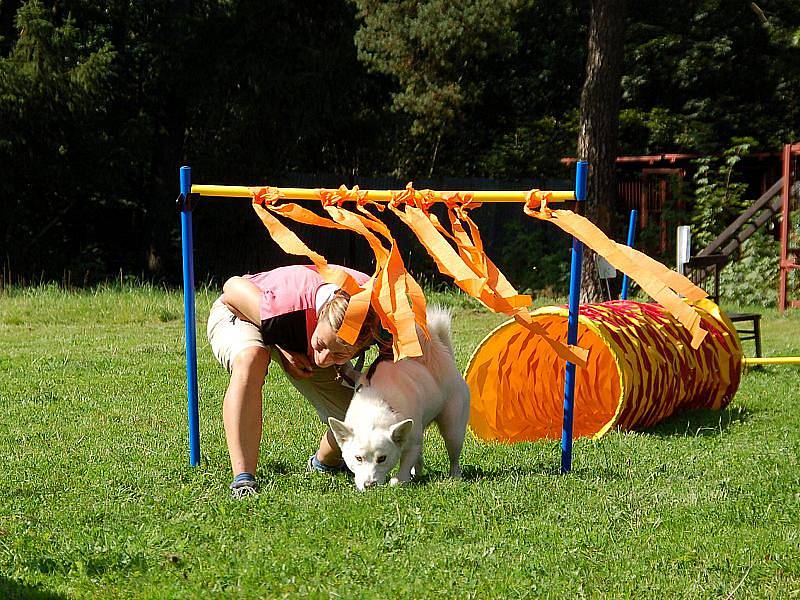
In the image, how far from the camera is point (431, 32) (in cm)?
1884

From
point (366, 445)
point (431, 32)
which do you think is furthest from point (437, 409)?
point (431, 32)

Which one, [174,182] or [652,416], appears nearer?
[652,416]

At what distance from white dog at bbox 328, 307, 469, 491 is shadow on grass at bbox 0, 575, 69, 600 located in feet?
5.13

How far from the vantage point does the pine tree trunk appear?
50.2ft

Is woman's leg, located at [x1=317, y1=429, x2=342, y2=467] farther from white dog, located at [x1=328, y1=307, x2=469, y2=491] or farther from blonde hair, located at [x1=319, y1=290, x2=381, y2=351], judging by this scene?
blonde hair, located at [x1=319, y1=290, x2=381, y2=351]

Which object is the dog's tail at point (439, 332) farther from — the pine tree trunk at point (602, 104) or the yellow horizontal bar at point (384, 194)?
the pine tree trunk at point (602, 104)

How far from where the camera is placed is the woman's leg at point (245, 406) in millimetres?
5250

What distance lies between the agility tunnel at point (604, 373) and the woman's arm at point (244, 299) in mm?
2292

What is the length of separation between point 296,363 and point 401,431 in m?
0.75

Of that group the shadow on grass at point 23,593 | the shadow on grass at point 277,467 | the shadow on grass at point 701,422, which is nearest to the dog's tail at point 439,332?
the shadow on grass at point 277,467

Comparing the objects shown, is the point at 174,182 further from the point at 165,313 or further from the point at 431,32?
the point at 165,313

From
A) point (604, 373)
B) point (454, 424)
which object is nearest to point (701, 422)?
point (604, 373)

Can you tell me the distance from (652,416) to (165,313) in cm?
806

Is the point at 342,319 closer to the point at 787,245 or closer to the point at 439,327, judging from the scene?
the point at 439,327
